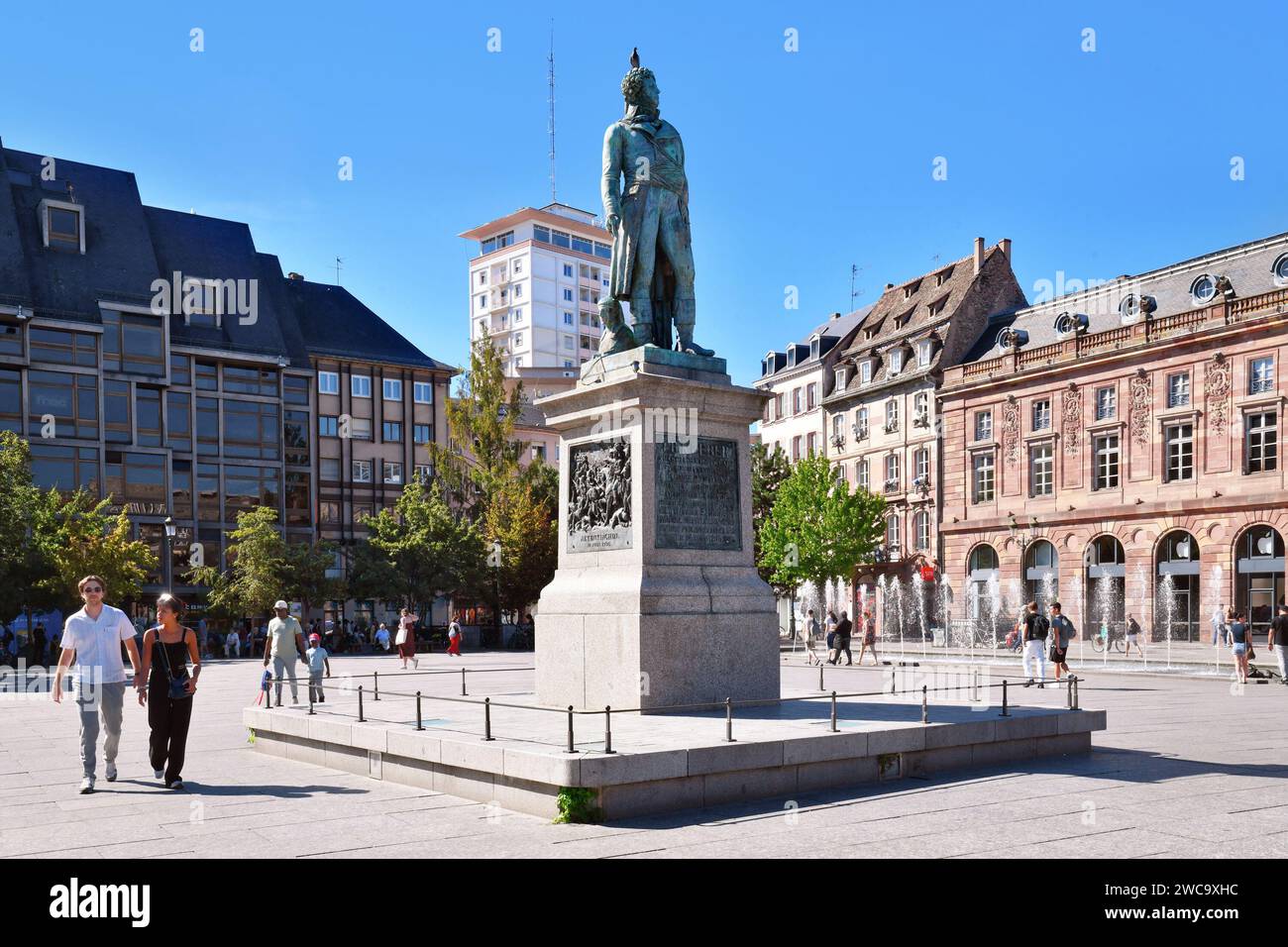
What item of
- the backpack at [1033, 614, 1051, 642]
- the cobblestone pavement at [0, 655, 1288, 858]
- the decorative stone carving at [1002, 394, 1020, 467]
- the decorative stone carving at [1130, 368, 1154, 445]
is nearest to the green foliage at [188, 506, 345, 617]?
the decorative stone carving at [1002, 394, 1020, 467]

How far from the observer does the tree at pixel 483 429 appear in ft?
192

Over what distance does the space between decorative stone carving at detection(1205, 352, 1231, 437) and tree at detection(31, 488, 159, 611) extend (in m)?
43.7

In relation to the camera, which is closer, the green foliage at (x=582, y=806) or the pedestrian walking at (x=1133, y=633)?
the green foliage at (x=582, y=806)

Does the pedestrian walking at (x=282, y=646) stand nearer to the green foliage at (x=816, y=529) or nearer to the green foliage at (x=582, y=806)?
the green foliage at (x=582, y=806)

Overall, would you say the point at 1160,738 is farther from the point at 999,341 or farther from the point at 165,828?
the point at 999,341

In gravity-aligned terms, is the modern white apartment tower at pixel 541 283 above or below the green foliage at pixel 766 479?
above

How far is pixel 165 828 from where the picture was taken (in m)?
9.11

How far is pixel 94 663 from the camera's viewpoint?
1110cm

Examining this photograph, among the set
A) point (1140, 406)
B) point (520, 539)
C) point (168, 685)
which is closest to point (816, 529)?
point (520, 539)

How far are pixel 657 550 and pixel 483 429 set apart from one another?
47.2 meters

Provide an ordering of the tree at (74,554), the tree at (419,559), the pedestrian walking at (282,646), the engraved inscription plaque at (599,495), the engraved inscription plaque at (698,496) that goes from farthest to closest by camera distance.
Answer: the tree at (419,559) < the tree at (74,554) < the pedestrian walking at (282,646) < the engraved inscription plaque at (599,495) < the engraved inscription plaque at (698,496)

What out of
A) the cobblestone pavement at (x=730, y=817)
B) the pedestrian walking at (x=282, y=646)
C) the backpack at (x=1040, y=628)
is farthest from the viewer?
the backpack at (x=1040, y=628)

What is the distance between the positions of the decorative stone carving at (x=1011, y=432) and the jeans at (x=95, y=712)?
174 ft

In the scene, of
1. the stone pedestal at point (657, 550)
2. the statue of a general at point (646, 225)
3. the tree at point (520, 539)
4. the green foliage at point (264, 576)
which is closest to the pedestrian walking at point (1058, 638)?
the stone pedestal at point (657, 550)
